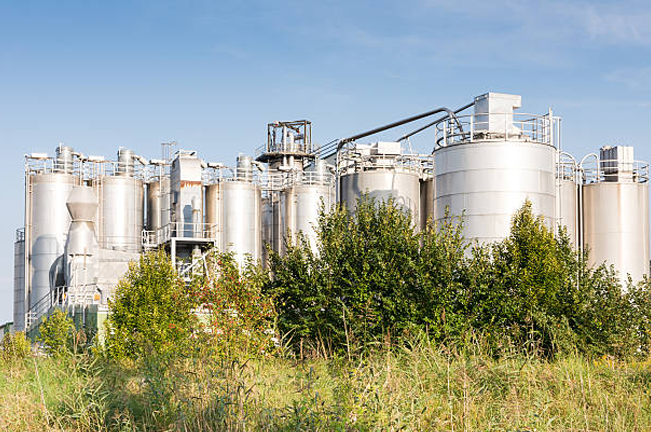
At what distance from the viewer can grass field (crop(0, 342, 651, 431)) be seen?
7660 millimetres

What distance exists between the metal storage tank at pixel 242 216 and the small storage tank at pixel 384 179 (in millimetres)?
10935

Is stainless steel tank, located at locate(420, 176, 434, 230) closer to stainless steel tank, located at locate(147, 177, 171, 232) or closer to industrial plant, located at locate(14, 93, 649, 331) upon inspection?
industrial plant, located at locate(14, 93, 649, 331)

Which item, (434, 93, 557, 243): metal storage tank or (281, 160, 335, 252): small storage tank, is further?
(281, 160, 335, 252): small storage tank

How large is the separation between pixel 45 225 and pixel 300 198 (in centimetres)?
1512

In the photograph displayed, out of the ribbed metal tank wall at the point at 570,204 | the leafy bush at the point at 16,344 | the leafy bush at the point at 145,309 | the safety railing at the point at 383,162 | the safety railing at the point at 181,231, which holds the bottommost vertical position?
the leafy bush at the point at 16,344

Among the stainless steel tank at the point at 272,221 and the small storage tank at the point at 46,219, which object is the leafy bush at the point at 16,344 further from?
the stainless steel tank at the point at 272,221

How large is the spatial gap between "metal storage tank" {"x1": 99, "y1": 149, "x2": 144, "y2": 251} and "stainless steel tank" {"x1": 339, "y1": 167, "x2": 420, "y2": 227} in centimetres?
1615

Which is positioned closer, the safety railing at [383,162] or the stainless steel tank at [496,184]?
the stainless steel tank at [496,184]

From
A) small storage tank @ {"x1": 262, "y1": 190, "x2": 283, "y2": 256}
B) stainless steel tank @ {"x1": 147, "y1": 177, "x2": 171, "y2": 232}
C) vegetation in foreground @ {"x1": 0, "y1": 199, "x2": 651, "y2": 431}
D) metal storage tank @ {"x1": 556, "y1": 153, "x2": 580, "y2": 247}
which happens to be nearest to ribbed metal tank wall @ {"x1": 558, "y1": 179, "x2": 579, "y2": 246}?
metal storage tank @ {"x1": 556, "y1": 153, "x2": 580, "y2": 247}

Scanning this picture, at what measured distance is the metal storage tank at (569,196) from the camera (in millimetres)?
31594

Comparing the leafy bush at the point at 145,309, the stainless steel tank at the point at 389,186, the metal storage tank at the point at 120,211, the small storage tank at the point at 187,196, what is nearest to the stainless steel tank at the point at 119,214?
the metal storage tank at the point at 120,211

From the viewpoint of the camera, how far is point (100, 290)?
2925 centimetres

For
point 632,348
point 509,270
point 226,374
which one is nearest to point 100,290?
point 509,270

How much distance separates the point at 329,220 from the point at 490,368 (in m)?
13.2
